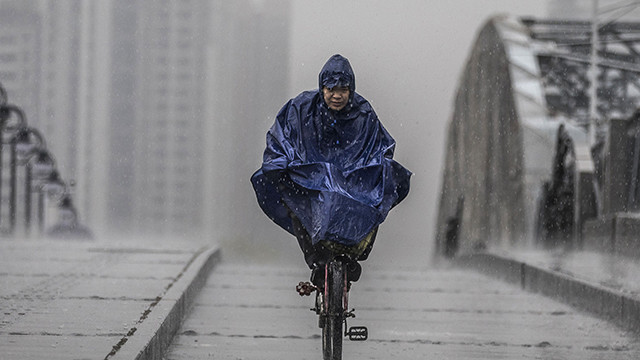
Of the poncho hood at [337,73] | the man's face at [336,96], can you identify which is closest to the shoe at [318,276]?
the man's face at [336,96]

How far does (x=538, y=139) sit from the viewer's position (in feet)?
114

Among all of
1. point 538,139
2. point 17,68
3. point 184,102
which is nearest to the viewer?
point 538,139

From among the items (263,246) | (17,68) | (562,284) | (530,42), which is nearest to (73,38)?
(17,68)

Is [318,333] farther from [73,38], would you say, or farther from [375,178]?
[73,38]

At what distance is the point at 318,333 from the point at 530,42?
30308mm

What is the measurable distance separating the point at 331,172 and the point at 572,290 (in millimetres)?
4657

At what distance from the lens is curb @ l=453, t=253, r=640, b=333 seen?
889 cm

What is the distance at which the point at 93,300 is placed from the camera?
8.17 m

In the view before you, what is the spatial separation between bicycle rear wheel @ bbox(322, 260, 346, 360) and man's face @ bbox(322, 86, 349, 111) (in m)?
0.87

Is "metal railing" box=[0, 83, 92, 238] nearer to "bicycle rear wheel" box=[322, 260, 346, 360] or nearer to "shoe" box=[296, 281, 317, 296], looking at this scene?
"shoe" box=[296, 281, 317, 296]

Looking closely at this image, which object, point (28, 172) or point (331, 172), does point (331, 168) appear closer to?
point (331, 172)

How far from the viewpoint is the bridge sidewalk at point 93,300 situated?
6.19 meters

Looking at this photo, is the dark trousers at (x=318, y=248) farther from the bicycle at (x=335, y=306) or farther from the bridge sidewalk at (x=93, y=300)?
the bridge sidewalk at (x=93, y=300)

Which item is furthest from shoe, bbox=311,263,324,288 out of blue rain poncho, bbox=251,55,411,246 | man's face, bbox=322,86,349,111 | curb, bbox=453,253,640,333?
curb, bbox=453,253,640,333
